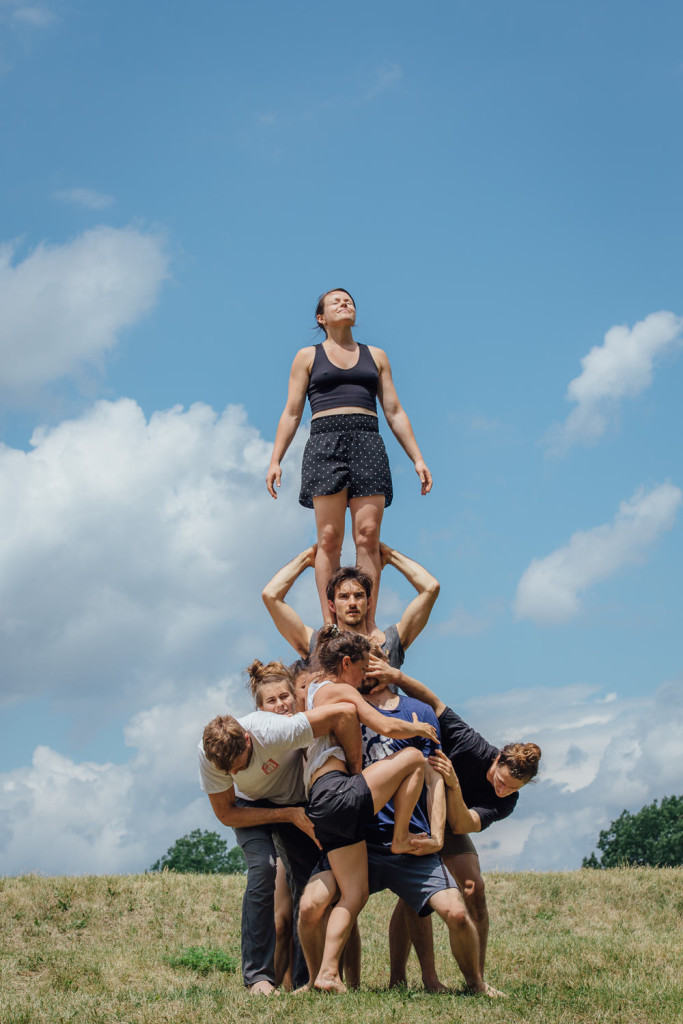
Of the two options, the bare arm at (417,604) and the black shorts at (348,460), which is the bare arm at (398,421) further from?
the bare arm at (417,604)

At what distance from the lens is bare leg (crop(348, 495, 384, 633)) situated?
342 inches

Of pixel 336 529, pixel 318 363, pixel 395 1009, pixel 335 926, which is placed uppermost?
pixel 318 363

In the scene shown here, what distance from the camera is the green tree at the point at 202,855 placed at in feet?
93.8

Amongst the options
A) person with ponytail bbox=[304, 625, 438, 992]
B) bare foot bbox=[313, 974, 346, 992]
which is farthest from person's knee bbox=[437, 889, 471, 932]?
bare foot bbox=[313, 974, 346, 992]

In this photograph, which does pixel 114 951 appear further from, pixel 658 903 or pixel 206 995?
pixel 658 903

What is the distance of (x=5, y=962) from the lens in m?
10.8

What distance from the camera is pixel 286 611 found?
8555mm

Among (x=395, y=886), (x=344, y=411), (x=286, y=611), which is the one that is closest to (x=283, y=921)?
(x=395, y=886)

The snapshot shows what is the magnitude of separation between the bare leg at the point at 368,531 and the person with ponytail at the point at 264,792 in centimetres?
148

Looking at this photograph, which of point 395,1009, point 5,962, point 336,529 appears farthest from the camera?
point 5,962

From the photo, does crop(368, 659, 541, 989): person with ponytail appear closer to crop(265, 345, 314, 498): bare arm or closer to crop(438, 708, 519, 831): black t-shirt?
crop(438, 708, 519, 831): black t-shirt

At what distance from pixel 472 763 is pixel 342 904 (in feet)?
5.21

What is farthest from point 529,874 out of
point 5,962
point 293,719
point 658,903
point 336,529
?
point 293,719

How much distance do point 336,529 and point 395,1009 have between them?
150 inches
